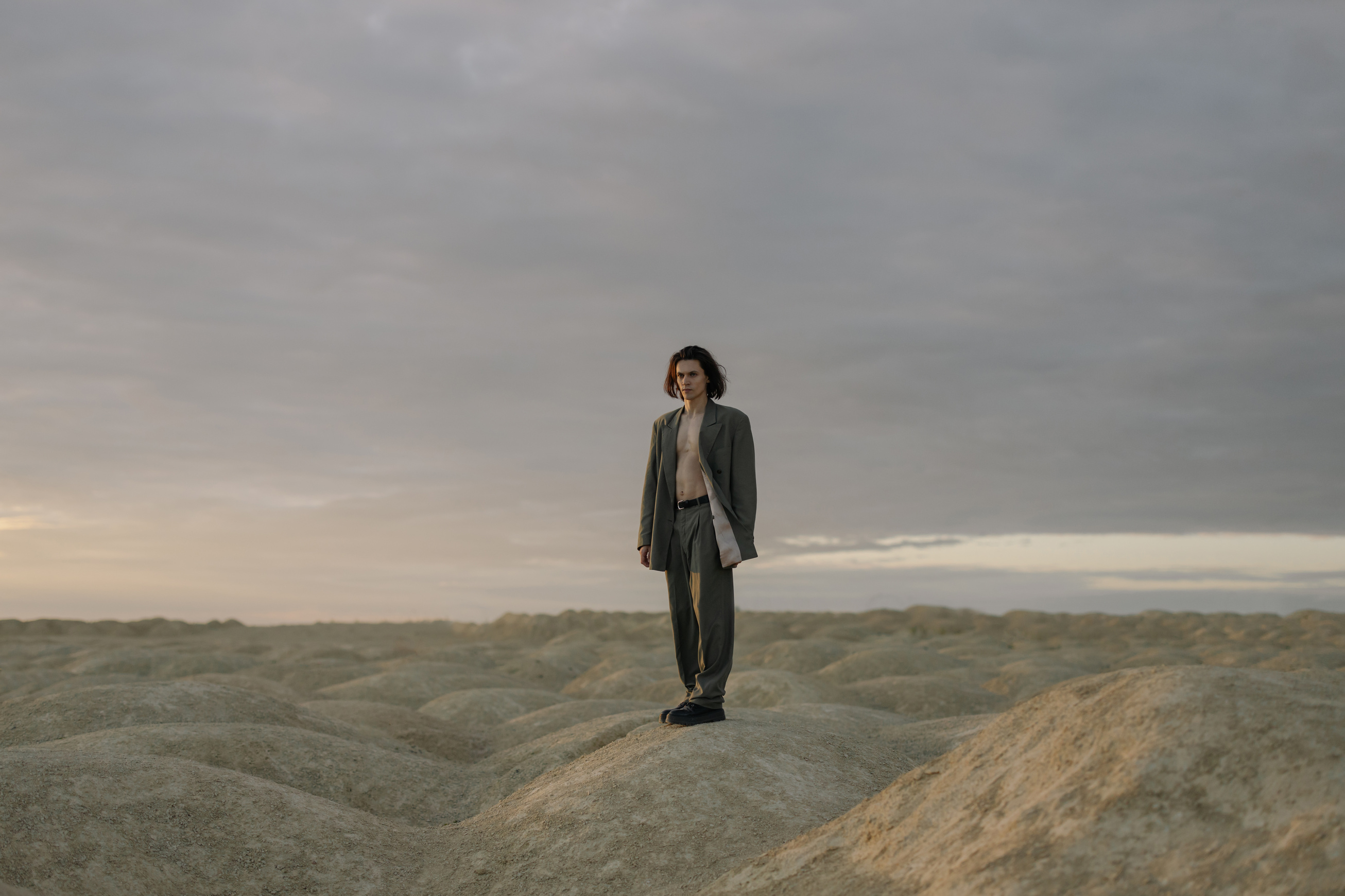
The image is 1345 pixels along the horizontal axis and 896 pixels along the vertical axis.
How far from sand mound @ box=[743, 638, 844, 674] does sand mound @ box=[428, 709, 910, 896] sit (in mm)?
12517

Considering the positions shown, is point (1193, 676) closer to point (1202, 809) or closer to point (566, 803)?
point (1202, 809)

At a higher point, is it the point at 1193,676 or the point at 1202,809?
the point at 1193,676

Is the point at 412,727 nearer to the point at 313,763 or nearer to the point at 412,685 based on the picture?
the point at 313,763

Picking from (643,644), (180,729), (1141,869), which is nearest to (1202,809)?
(1141,869)

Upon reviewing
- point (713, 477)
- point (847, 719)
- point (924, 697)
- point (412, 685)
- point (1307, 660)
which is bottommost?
point (1307, 660)

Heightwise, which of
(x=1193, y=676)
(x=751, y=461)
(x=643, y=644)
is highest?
(x=751, y=461)

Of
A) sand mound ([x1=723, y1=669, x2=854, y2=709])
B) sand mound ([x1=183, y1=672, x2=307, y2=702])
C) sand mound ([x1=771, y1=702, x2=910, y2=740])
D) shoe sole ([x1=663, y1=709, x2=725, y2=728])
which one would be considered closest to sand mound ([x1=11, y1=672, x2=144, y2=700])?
sand mound ([x1=183, y1=672, x2=307, y2=702])

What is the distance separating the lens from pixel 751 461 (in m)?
6.77

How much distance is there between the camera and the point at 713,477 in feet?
21.8

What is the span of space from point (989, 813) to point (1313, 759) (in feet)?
4.24

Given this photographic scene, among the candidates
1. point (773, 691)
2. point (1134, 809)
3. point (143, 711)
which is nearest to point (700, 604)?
point (1134, 809)

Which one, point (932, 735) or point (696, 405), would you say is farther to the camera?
point (932, 735)

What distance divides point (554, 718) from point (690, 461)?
5811 millimetres

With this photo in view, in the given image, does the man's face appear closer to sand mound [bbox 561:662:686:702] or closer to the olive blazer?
the olive blazer
